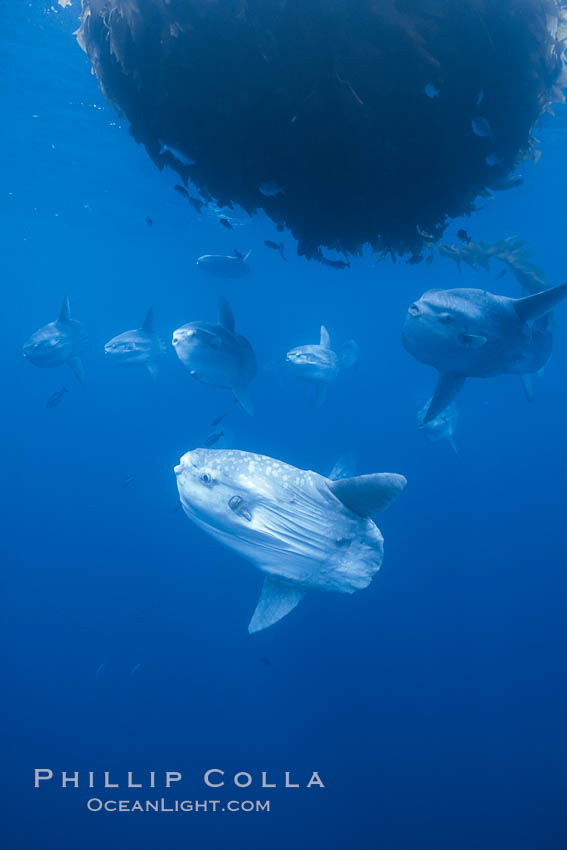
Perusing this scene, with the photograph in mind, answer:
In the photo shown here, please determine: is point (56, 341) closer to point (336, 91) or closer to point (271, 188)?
point (271, 188)

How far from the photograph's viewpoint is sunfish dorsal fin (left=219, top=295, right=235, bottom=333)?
6047mm

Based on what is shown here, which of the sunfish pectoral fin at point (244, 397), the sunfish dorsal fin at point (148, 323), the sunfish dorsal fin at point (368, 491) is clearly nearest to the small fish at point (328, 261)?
the sunfish pectoral fin at point (244, 397)

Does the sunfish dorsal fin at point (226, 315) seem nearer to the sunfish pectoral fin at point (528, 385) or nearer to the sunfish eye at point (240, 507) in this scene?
the sunfish eye at point (240, 507)

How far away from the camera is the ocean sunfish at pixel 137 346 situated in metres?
9.89

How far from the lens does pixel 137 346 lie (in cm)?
1012

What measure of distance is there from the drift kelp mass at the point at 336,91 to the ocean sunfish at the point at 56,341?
632 cm

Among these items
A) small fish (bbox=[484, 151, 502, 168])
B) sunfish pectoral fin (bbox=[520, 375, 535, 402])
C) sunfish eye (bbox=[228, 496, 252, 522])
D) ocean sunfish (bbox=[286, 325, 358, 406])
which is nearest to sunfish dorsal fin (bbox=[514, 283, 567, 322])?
small fish (bbox=[484, 151, 502, 168])

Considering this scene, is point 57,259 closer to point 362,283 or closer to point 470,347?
point 362,283

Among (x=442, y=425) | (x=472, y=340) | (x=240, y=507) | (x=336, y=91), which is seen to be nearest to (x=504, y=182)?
(x=472, y=340)

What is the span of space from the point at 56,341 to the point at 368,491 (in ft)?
29.7

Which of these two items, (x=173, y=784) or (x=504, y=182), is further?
(x=173, y=784)

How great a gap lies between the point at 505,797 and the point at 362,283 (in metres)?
36.9

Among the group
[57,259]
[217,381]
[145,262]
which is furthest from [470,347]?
[57,259]

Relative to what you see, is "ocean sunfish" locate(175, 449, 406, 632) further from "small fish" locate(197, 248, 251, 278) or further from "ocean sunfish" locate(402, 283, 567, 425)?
"small fish" locate(197, 248, 251, 278)
